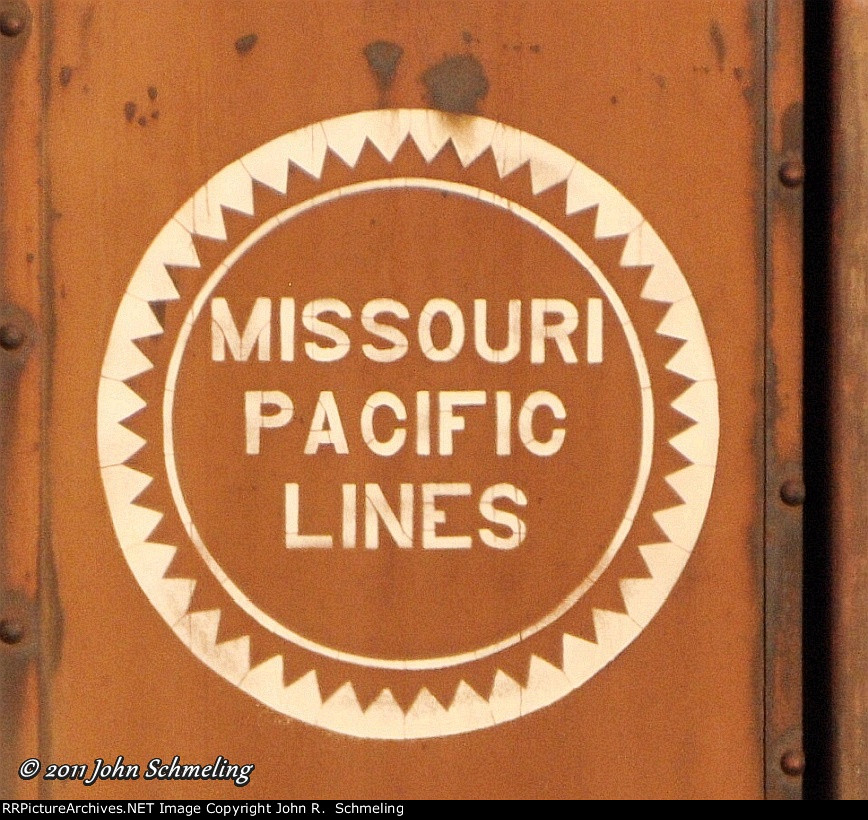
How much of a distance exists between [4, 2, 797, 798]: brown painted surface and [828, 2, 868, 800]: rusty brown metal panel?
0.25 ft

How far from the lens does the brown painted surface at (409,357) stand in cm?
112

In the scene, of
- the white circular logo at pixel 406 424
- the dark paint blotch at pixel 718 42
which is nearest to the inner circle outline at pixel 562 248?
the white circular logo at pixel 406 424

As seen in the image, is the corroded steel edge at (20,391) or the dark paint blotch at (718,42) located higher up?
the dark paint blotch at (718,42)

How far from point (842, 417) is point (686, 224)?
0.25 metres

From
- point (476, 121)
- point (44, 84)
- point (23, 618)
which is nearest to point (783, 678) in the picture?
point (476, 121)

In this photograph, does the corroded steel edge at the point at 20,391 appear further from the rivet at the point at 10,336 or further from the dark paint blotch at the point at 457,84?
the dark paint blotch at the point at 457,84

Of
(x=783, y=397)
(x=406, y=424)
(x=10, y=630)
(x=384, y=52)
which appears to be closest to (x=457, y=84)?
(x=384, y=52)

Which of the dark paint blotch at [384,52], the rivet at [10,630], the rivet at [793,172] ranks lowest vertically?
the rivet at [10,630]

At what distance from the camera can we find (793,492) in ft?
3.76

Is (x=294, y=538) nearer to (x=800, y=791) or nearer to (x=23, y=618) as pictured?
(x=23, y=618)

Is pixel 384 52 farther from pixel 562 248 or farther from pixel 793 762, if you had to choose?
pixel 793 762

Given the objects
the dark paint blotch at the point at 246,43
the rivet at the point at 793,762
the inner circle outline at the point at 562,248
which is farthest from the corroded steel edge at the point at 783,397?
the dark paint blotch at the point at 246,43

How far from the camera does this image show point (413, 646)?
3.71 ft

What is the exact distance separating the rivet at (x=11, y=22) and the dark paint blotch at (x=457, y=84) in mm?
410
